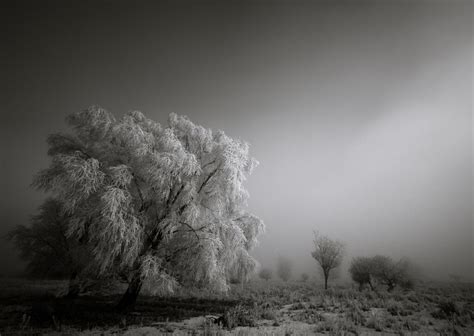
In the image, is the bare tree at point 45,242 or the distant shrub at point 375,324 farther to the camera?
the bare tree at point 45,242

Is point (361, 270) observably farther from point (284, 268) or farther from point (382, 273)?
point (284, 268)

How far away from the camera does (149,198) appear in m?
11.1

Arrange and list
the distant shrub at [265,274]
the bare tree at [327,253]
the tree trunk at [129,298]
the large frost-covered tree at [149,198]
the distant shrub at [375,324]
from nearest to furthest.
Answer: the large frost-covered tree at [149,198] → the distant shrub at [375,324] → the tree trunk at [129,298] → the bare tree at [327,253] → the distant shrub at [265,274]

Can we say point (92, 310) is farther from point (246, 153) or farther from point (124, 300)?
point (246, 153)

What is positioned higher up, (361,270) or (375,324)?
(361,270)

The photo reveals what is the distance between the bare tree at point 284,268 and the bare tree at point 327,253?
37547 millimetres

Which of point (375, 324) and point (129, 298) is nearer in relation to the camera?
point (375, 324)

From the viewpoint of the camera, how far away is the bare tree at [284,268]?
6162cm

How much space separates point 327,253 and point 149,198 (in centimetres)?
2358

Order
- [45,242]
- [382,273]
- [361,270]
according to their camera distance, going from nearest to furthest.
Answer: [45,242]
[382,273]
[361,270]

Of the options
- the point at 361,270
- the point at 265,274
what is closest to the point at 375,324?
the point at 361,270

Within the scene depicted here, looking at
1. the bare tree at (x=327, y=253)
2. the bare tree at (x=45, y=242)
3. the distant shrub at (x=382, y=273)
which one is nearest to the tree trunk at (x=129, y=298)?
the bare tree at (x=45, y=242)

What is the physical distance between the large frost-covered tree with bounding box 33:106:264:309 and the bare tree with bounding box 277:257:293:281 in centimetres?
5680

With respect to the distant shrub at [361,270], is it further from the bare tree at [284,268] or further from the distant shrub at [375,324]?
the bare tree at [284,268]
